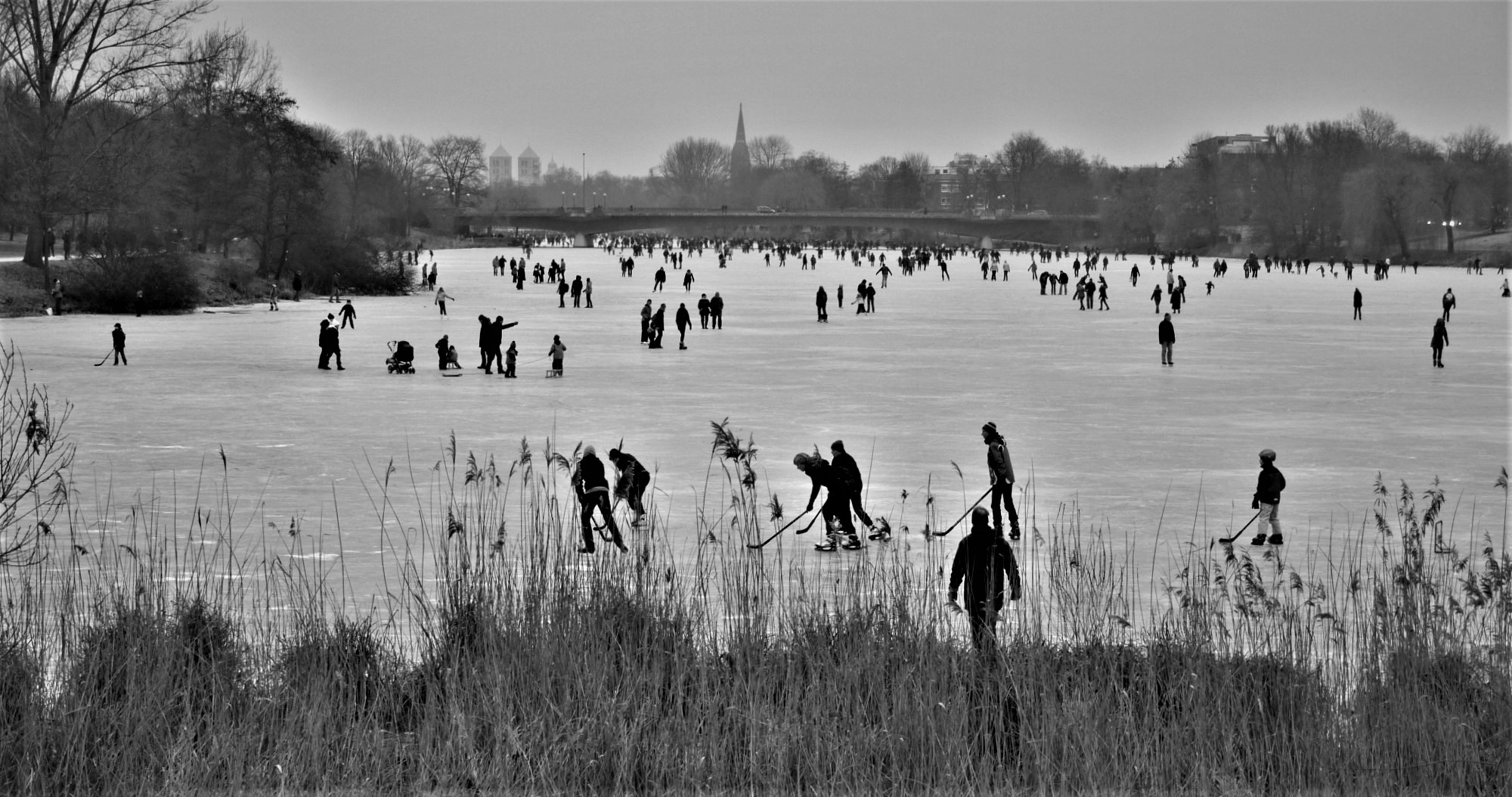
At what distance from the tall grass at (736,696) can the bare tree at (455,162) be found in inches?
7063

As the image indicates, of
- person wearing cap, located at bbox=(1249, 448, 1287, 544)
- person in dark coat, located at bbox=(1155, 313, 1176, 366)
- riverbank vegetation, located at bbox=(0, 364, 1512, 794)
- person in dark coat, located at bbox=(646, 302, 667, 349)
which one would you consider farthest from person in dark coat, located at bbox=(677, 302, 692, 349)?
riverbank vegetation, located at bbox=(0, 364, 1512, 794)

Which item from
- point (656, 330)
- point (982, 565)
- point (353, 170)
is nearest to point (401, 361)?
point (656, 330)

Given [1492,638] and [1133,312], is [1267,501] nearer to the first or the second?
[1492,638]

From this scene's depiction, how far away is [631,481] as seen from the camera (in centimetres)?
929

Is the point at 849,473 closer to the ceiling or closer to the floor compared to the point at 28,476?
closer to the ceiling

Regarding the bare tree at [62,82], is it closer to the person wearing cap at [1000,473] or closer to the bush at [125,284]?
the bush at [125,284]

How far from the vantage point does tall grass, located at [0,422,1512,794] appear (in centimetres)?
683

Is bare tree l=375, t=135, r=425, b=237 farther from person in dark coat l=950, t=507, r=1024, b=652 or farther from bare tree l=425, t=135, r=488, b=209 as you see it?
person in dark coat l=950, t=507, r=1024, b=652

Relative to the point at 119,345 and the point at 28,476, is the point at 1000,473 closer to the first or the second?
the point at 28,476

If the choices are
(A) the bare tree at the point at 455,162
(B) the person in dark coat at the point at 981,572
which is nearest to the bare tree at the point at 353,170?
(A) the bare tree at the point at 455,162

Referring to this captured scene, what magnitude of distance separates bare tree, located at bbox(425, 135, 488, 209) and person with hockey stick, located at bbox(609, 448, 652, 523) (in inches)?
6895

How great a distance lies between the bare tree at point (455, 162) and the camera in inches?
7288

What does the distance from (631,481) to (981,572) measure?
2.05 m

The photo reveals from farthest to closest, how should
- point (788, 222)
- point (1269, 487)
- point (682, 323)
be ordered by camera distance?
point (788, 222) < point (682, 323) < point (1269, 487)
